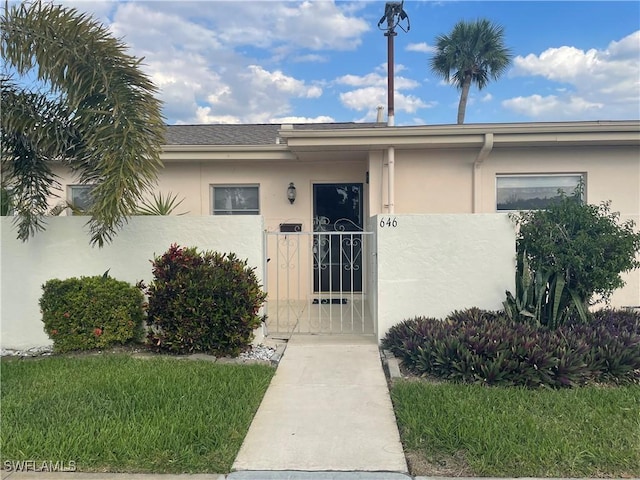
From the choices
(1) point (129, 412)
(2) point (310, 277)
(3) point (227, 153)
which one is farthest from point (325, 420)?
(3) point (227, 153)

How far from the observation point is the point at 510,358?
15.5 feet

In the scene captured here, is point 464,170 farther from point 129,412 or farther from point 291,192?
point 129,412

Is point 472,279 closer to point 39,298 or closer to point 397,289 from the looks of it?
point 397,289

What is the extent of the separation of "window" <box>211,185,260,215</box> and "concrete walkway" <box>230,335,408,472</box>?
14.8ft

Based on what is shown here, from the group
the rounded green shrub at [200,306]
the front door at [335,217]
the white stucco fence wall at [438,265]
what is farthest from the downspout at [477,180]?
the rounded green shrub at [200,306]

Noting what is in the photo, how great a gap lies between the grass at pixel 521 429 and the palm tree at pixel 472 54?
1979 cm

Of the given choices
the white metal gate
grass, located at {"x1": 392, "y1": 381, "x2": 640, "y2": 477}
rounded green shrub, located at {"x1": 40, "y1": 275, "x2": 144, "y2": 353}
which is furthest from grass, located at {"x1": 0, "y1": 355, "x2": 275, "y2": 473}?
the white metal gate

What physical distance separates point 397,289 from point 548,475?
3.34 m

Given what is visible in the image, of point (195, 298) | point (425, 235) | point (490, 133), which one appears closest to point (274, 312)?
point (195, 298)

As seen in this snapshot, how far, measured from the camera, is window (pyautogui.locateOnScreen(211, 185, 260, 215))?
31.9ft

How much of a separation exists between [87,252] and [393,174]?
17.1 feet

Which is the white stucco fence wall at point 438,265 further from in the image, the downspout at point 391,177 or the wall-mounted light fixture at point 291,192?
the wall-mounted light fixture at point 291,192

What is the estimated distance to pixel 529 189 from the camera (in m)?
8.71

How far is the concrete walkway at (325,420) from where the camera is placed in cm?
335
